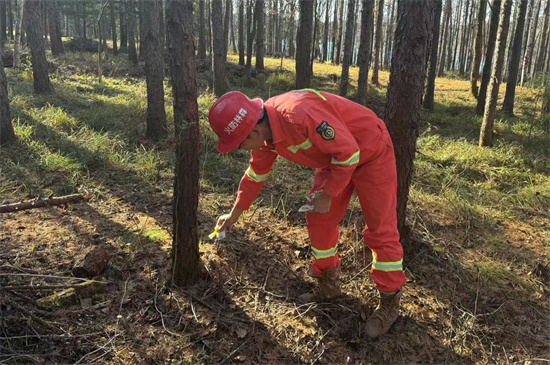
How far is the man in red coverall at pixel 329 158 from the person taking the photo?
84.7 inches

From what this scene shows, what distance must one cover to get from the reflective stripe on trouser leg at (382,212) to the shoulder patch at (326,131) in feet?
1.54

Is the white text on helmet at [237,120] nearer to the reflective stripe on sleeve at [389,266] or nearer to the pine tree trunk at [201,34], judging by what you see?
the reflective stripe on sleeve at [389,266]

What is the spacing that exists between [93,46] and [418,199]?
27058 millimetres

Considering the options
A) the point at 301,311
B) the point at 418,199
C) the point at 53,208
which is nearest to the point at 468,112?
the point at 418,199

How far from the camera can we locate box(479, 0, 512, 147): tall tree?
7098 mm

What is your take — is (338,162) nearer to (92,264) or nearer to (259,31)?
(92,264)

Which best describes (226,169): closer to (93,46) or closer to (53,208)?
(53,208)

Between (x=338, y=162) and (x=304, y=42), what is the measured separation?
7.88 metres

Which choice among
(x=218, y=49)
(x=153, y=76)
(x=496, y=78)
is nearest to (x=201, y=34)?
(x=218, y=49)

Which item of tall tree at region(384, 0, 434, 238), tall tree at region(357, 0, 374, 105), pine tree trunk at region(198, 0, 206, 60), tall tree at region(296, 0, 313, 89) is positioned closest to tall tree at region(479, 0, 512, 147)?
tall tree at region(357, 0, 374, 105)

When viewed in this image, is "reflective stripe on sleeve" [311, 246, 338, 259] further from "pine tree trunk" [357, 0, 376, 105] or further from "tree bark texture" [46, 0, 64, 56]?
"tree bark texture" [46, 0, 64, 56]

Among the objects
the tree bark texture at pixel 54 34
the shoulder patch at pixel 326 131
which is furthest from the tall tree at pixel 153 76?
the tree bark texture at pixel 54 34

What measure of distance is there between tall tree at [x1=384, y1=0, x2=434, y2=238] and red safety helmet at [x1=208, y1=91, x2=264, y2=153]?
Answer: 58.9 inches

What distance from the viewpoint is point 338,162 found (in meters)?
2.15
